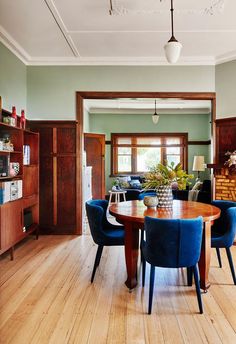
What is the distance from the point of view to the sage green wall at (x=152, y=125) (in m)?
9.05

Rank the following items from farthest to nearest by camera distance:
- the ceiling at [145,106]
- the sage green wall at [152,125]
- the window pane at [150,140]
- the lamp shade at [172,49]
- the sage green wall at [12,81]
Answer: the window pane at [150,140] < the sage green wall at [152,125] < the ceiling at [145,106] < the sage green wall at [12,81] < the lamp shade at [172,49]

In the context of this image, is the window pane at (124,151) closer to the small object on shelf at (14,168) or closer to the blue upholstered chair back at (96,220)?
the small object on shelf at (14,168)

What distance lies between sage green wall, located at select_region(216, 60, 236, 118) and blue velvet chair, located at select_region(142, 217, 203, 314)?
114 inches

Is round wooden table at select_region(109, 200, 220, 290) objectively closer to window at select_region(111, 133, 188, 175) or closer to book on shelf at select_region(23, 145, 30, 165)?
book on shelf at select_region(23, 145, 30, 165)

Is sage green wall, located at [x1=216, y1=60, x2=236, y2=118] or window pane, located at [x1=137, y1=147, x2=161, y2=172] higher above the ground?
sage green wall, located at [x1=216, y1=60, x2=236, y2=118]

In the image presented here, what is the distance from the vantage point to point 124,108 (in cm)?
877

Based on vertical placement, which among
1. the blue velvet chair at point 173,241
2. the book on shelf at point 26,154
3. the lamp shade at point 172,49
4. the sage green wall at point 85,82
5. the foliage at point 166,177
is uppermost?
the sage green wall at point 85,82

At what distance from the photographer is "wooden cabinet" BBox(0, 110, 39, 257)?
11.3 feet

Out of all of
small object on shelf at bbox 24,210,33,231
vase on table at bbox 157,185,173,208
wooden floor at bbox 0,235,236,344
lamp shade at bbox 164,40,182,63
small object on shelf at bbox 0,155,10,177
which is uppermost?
lamp shade at bbox 164,40,182,63

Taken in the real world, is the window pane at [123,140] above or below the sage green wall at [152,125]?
below

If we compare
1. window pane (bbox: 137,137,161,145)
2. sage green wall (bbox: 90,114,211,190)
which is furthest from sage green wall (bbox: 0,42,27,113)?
window pane (bbox: 137,137,161,145)

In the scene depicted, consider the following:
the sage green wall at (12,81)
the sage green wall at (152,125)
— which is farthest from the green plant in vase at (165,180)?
the sage green wall at (152,125)

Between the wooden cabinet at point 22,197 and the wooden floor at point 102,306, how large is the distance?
0.39m

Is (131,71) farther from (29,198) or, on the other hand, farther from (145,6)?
(29,198)
